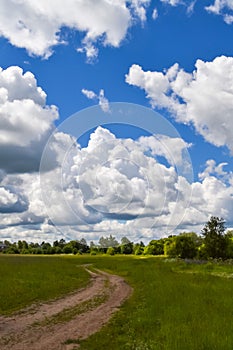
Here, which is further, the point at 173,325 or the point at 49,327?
the point at 49,327

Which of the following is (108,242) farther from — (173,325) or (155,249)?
(155,249)

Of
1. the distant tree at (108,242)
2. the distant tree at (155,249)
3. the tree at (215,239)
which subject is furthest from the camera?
the distant tree at (155,249)

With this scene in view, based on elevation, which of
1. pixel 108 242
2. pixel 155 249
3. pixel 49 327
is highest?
pixel 155 249

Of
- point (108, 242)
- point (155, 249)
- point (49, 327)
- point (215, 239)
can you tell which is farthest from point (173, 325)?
point (155, 249)

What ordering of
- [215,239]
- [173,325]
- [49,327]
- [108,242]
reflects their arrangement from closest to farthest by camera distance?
[173,325] < [49,327] < [108,242] < [215,239]

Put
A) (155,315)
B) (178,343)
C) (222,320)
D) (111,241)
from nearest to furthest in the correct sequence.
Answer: (178,343) → (222,320) → (155,315) → (111,241)

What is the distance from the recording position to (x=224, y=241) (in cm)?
8394

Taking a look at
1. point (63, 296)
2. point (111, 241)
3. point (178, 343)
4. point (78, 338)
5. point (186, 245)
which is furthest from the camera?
point (186, 245)

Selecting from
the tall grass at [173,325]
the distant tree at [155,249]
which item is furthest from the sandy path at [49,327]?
the distant tree at [155,249]

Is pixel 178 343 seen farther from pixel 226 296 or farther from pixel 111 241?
pixel 111 241

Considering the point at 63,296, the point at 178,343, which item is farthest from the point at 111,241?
the point at 178,343

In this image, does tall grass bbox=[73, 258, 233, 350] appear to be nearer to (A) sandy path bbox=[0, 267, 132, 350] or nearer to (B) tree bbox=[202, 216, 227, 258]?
(A) sandy path bbox=[0, 267, 132, 350]

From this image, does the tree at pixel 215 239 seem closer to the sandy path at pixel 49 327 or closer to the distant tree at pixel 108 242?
the distant tree at pixel 108 242

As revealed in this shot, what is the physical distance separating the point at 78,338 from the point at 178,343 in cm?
423
